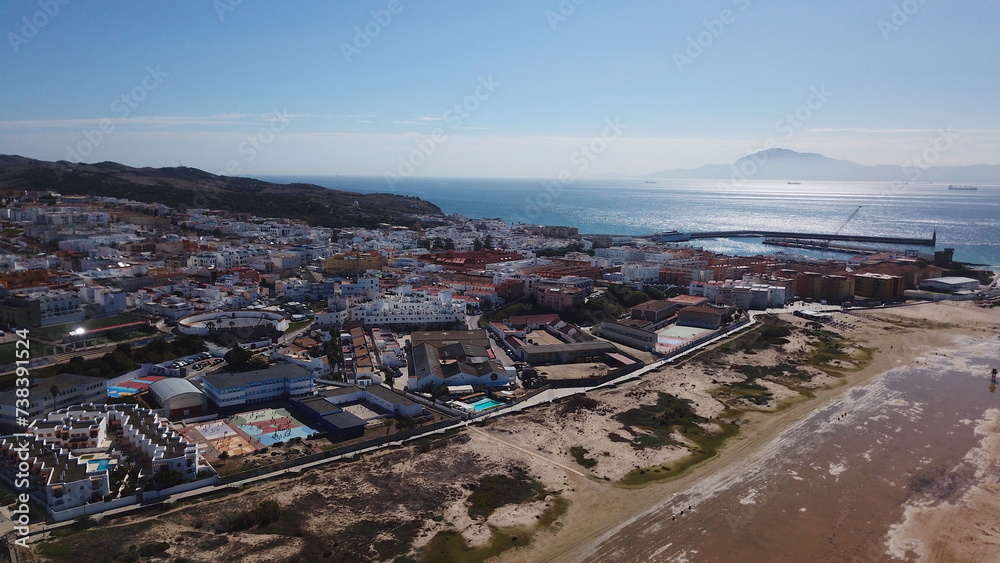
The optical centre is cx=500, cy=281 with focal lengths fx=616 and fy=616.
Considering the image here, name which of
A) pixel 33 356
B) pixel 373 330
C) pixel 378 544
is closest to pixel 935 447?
pixel 378 544

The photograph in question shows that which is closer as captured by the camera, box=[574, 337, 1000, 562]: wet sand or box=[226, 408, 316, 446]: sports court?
box=[574, 337, 1000, 562]: wet sand

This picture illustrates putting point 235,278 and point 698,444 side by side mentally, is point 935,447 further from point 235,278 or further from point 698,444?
point 235,278

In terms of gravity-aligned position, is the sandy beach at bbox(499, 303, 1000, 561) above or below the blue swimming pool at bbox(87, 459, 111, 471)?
below

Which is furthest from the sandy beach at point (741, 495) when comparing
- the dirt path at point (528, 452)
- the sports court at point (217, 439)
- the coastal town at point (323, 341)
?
the sports court at point (217, 439)

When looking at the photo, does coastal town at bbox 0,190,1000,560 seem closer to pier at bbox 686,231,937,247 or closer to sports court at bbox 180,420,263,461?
sports court at bbox 180,420,263,461

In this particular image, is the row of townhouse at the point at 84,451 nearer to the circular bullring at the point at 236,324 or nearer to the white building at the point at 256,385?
the white building at the point at 256,385

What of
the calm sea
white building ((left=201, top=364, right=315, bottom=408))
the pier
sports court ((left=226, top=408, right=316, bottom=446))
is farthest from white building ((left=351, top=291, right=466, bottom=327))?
the pier
